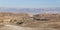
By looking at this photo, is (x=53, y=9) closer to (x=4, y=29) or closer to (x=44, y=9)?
(x=44, y=9)

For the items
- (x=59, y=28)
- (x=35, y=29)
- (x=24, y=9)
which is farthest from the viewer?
(x=24, y=9)

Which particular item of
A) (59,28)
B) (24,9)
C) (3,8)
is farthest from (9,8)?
(59,28)

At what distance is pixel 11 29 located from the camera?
55.5ft

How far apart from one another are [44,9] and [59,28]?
116 ft

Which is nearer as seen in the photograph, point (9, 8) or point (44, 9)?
point (44, 9)

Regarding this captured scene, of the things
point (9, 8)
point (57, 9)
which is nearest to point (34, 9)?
point (57, 9)

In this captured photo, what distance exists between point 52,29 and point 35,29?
5.30 feet

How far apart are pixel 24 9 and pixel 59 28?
38357 millimetres

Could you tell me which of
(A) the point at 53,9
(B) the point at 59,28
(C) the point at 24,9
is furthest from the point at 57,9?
(B) the point at 59,28

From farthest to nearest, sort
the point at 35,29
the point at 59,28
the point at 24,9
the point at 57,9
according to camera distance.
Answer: the point at 24,9 → the point at 57,9 → the point at 59,28 → the point at 35,29

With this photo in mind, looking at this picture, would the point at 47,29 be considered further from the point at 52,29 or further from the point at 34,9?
the point at 34,9

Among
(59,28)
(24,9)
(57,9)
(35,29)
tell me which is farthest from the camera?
(24,9)

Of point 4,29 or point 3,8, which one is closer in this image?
point 4,29

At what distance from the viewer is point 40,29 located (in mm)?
16750
